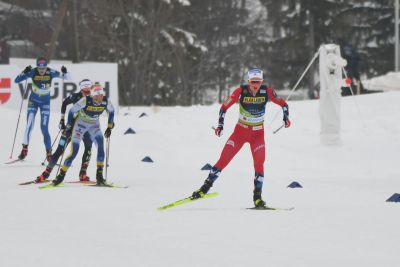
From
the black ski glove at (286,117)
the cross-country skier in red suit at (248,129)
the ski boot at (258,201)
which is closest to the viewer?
the ski boot at (258,201)

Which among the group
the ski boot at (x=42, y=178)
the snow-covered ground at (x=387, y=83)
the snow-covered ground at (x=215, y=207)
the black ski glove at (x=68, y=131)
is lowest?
the snow-covered ground at (x=215, y=207)

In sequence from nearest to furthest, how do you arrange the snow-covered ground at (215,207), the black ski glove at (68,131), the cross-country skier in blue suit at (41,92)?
the snow-covered ground at (215,207) < the black ski glove at (68,131) < the cross-country skier in blue suit at (41,92)

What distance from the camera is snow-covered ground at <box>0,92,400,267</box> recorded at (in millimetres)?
6176

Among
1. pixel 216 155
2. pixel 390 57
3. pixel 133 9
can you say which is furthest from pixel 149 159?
pixel 390 57

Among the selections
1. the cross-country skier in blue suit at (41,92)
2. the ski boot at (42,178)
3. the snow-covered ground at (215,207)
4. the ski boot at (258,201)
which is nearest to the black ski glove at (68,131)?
the ski boot at (42,178)

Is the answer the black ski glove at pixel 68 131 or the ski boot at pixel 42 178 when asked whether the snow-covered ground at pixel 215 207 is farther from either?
the black ski glove at pixel 68 131

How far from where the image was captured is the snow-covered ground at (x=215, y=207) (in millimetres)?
6176

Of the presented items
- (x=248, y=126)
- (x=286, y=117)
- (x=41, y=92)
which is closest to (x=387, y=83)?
(x=41, y=92)

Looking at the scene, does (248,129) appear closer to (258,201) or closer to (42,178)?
(258,201)

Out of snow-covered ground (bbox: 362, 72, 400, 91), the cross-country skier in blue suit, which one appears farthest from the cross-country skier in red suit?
snow-covered ground (bbox: 362, 72, 400, 91)

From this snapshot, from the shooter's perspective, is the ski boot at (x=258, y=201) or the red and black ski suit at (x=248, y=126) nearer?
the ski boot at (x=258, y=201)

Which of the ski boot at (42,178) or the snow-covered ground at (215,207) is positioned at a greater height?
the ski boot at (42,178)

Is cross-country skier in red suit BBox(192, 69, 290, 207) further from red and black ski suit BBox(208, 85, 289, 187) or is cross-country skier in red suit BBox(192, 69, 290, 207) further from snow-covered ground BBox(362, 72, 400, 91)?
snow-covered ground BBox(362, 72, 400, 91)

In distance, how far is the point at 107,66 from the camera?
72.3 ft
